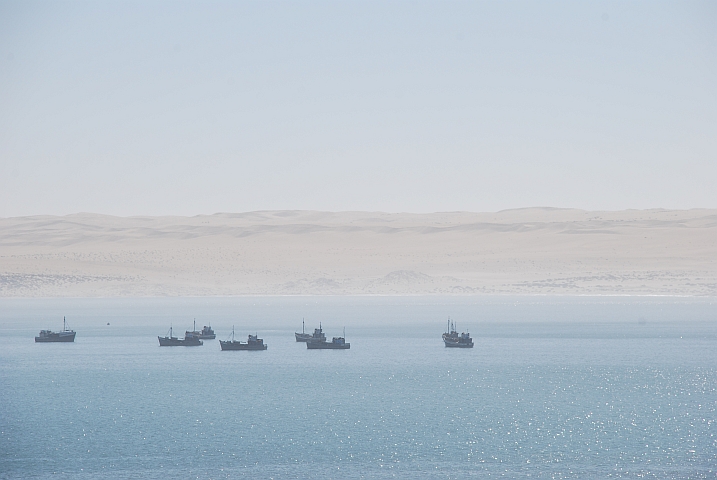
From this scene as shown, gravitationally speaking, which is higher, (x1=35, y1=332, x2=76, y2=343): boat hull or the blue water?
(x1=35, y1=332, x2=76, y2=343): boat hull

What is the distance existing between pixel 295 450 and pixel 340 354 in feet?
174

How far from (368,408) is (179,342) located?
56405mm

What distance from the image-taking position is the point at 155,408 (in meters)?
66.7

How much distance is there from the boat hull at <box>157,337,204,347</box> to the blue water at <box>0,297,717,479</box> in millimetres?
1502

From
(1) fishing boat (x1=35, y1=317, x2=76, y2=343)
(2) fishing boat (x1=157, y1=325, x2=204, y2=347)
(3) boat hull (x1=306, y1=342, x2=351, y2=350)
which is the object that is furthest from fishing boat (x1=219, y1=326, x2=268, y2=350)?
(1) fishing boat (x1=35, y1=317, x2=76, y2=343)

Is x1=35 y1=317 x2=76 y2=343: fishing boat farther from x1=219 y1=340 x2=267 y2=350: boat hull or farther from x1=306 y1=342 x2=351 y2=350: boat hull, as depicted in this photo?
x1=306 y1=342 x2=351 y2=350: boat hull

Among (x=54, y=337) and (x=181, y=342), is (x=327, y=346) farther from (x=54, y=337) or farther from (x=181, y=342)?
(x=54, y=337)

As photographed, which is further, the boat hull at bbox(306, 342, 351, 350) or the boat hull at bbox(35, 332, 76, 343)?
the boat hull at bbox(35, 332, 76, 343)

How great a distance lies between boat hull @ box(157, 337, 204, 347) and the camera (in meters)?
116

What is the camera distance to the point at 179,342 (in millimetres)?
116938

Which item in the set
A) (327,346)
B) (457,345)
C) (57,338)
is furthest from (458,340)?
(57,338)

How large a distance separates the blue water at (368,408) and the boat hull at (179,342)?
1.50 meters

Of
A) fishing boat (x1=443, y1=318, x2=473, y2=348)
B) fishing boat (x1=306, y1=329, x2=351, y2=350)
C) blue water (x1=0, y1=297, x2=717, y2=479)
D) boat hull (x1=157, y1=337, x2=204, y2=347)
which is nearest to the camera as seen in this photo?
blue water (x1=0, y1=297, x2=717, y2=479)

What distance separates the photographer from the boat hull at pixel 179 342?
116125 millimetres
